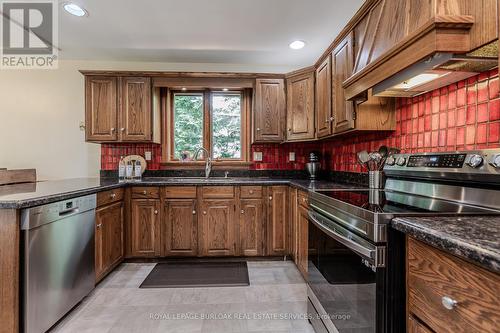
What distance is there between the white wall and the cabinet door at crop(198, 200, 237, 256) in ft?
5.46

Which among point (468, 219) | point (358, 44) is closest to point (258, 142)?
point (358, 44)

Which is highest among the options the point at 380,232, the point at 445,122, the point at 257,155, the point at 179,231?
the point at 445,122

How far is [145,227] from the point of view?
2.92 meters

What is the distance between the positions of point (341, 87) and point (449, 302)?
193 cm

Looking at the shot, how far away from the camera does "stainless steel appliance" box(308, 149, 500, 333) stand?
0.97m

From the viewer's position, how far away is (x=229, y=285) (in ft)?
7.98

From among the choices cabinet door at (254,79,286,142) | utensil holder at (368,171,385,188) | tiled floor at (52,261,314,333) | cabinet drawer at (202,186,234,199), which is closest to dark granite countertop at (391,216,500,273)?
utensil holder at (368,171,385,188)

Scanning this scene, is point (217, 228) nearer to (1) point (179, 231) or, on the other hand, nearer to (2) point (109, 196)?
(1) point (179, 231)

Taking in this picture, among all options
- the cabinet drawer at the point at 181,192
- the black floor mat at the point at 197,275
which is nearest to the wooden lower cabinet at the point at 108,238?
the black floor mat at the point at 197,275

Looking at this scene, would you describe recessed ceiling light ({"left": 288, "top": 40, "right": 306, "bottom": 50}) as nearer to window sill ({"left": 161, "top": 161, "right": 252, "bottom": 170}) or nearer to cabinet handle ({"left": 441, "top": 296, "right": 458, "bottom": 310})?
window sill ({"left": 161, "top": 161, "right": 252, "bottom": 170})

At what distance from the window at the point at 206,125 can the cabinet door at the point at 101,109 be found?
2.19ft

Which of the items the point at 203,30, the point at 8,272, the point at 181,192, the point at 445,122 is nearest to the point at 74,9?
the point at 203,30

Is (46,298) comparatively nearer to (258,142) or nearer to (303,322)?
(303,322)

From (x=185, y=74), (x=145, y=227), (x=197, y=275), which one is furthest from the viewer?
(x=185, y=74)
